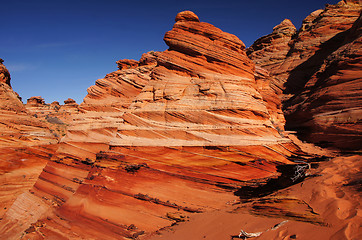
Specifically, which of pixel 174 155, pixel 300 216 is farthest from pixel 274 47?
pixel 300 216

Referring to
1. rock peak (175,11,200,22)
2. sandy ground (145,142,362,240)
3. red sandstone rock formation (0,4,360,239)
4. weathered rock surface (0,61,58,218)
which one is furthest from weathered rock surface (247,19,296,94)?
weathered rock surface (0,61,58,218)

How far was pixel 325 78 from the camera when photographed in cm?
1750

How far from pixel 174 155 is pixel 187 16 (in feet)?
26.9

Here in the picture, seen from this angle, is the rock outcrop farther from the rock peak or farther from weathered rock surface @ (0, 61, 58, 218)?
weathered rock surface @ (0, 61, 58, 218)

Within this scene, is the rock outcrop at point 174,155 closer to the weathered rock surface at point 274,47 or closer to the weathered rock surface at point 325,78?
the weathered rock surface at point 325,78

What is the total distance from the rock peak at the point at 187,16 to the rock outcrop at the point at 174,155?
5 cm

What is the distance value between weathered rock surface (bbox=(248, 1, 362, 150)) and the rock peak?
38.0 ft

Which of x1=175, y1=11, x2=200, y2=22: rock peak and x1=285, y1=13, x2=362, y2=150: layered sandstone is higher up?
x1=175, y1=11, x2=200, y2=22: rock peak

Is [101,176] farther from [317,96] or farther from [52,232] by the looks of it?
[317,96]

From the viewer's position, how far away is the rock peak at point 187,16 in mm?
11771

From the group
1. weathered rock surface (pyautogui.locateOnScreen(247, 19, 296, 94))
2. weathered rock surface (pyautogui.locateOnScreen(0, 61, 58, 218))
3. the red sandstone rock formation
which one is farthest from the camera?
weathered rock surface (pyautogui.locateOnScreen(247, 19, 296, 94))

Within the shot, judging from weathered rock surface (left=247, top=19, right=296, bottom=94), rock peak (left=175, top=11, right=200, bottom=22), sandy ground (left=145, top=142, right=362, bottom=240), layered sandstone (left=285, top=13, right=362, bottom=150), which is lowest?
sandy ground (left=145, top=142, right=362, bottom=240)

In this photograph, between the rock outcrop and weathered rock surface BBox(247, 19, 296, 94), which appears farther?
weathered rock surface BBox(247, 19, 296, 94)

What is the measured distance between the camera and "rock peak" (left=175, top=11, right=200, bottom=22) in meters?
11.8
